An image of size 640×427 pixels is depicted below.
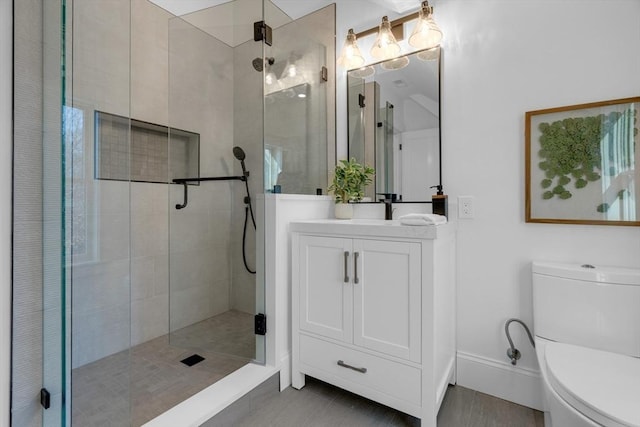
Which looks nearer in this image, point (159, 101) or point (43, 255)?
point (43, 255)

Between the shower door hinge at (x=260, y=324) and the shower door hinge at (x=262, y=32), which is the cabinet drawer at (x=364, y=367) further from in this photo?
the shower door hinge at (x=262, y=32)

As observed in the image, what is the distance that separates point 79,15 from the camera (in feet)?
3.48

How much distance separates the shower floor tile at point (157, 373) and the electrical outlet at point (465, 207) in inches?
54.7

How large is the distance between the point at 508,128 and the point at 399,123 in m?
0.62

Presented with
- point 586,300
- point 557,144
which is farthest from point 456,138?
point 586,300

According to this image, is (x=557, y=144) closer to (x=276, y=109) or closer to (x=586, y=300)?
(x=586, y=300)

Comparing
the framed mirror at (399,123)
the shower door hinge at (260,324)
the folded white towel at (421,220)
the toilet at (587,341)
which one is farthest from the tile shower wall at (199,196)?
the toilet at (587,341)

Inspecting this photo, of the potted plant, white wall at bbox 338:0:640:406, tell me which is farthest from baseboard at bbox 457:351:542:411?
the potted plant

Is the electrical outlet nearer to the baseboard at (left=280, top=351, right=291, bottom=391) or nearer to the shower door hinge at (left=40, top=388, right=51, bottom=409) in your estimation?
the baseboard at (left=280, top=351, right=291, bottom=391)

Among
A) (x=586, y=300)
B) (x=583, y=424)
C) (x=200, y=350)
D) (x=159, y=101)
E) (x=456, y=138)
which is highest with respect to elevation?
(x=159, y=101)

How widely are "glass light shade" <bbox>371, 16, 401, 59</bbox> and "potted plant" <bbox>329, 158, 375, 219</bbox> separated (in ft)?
2.43

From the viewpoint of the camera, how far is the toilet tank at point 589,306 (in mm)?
1269

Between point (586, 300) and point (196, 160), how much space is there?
2.32 metres

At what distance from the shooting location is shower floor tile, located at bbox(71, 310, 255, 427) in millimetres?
1070
